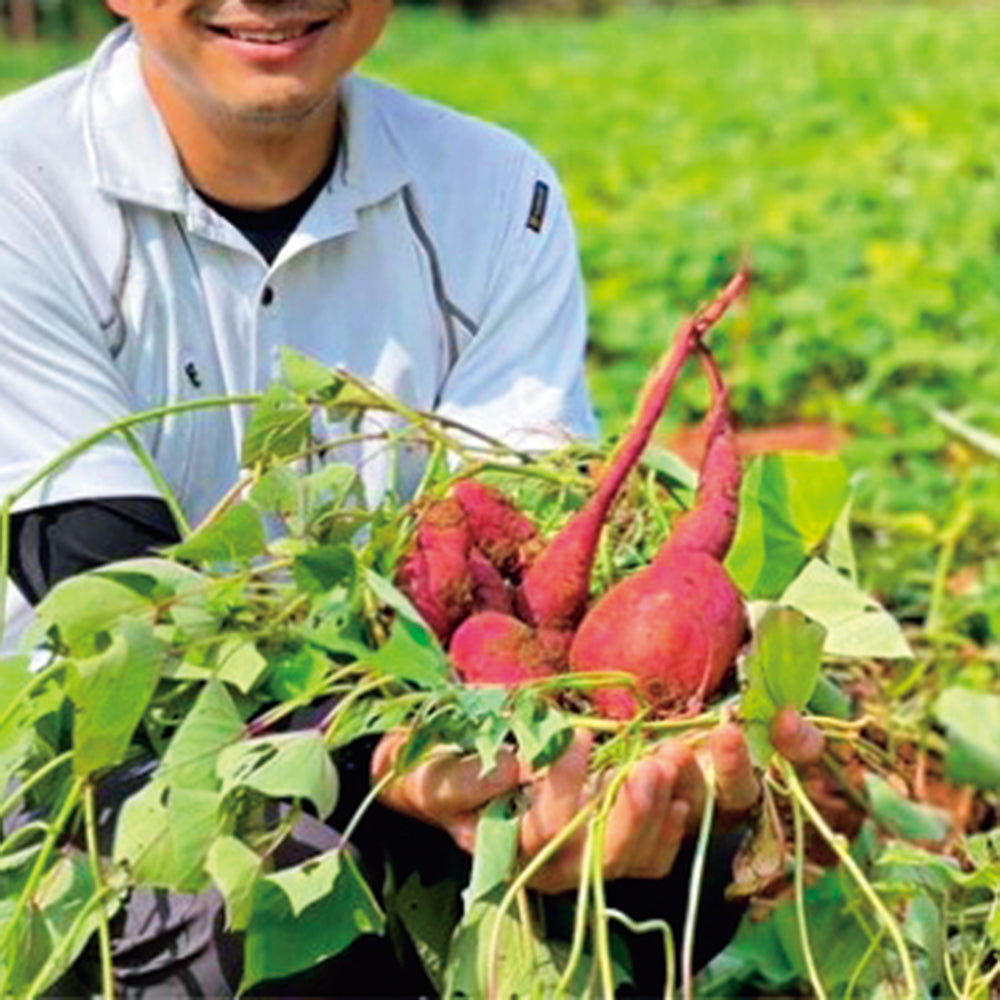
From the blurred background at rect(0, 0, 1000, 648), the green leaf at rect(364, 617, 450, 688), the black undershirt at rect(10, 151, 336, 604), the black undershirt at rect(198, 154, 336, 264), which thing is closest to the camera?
the green leaf at rect(364, 617, 450, 688)

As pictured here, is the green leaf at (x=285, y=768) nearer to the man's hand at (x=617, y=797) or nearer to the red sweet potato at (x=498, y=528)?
the man's hand at (x=617, y=797)

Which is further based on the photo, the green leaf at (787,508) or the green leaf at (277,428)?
the green leaf at (787,508)

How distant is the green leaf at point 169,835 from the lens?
2.18 metres

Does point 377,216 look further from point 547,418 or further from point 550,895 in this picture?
point 550,895

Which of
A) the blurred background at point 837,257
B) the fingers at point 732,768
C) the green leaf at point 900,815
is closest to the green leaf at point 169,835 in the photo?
the fingers at point 732,768

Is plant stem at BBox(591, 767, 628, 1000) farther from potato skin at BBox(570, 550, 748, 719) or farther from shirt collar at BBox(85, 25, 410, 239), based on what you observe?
shirt collar at BBox(85, 25, 410, 239)

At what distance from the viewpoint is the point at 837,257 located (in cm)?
721

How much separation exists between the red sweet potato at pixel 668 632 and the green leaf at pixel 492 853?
12 cm

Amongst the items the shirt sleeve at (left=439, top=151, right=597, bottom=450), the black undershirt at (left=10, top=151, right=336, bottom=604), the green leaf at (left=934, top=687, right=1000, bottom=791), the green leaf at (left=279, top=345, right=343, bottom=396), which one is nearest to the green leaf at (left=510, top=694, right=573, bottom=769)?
the green leaf at (left=279, top=345, right=343, bottom=396)

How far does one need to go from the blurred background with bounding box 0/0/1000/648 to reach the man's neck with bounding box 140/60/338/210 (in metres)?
0.49

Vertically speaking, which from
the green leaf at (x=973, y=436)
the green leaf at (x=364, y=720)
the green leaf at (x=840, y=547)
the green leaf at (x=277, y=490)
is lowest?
the green leaf at (x=973, y=436)

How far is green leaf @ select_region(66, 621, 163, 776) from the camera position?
2.19 metres

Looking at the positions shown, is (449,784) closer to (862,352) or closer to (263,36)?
(263,36)

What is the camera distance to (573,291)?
117 inches
